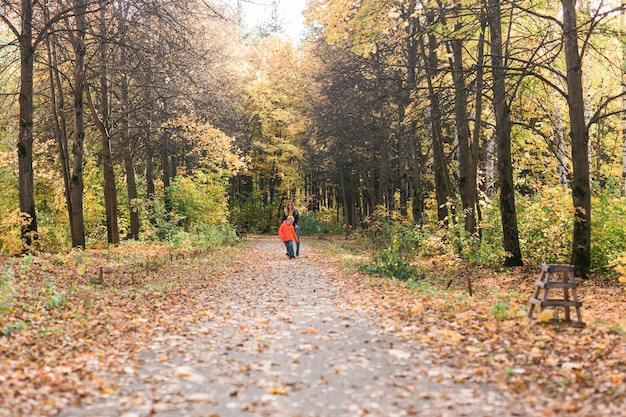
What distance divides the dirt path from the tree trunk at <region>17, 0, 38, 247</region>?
26.3ft

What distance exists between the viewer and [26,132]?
1400cm

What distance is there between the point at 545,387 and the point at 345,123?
1943cm

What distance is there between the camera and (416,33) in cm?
1142

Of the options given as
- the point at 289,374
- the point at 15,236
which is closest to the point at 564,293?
the point at 289,374

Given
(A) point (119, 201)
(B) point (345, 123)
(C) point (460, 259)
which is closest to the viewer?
(C) point (460, 259)

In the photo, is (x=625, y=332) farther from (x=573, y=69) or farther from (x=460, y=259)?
(x=460, y=259)

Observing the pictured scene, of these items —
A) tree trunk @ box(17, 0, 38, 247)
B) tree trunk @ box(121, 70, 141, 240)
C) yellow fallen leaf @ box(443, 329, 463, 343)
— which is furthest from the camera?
tree trunk @ box(121, 70, 141, 240)

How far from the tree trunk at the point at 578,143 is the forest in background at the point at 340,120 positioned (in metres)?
0.04

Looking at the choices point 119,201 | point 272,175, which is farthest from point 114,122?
point 272,175

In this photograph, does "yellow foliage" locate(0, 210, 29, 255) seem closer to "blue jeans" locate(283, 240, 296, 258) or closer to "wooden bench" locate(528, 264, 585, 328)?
"blue jeans" locate(283, 240, 296, 258)

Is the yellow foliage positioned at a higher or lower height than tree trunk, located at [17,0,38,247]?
lower

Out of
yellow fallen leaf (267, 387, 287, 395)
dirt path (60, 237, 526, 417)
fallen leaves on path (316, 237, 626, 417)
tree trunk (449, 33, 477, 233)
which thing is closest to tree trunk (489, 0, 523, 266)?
tree trunk (449, 33, 477, 233)

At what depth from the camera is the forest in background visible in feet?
40.4

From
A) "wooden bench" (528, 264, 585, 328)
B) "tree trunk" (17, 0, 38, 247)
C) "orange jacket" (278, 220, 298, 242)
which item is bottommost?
"wooden bench" (528, 264, 585, 328)
